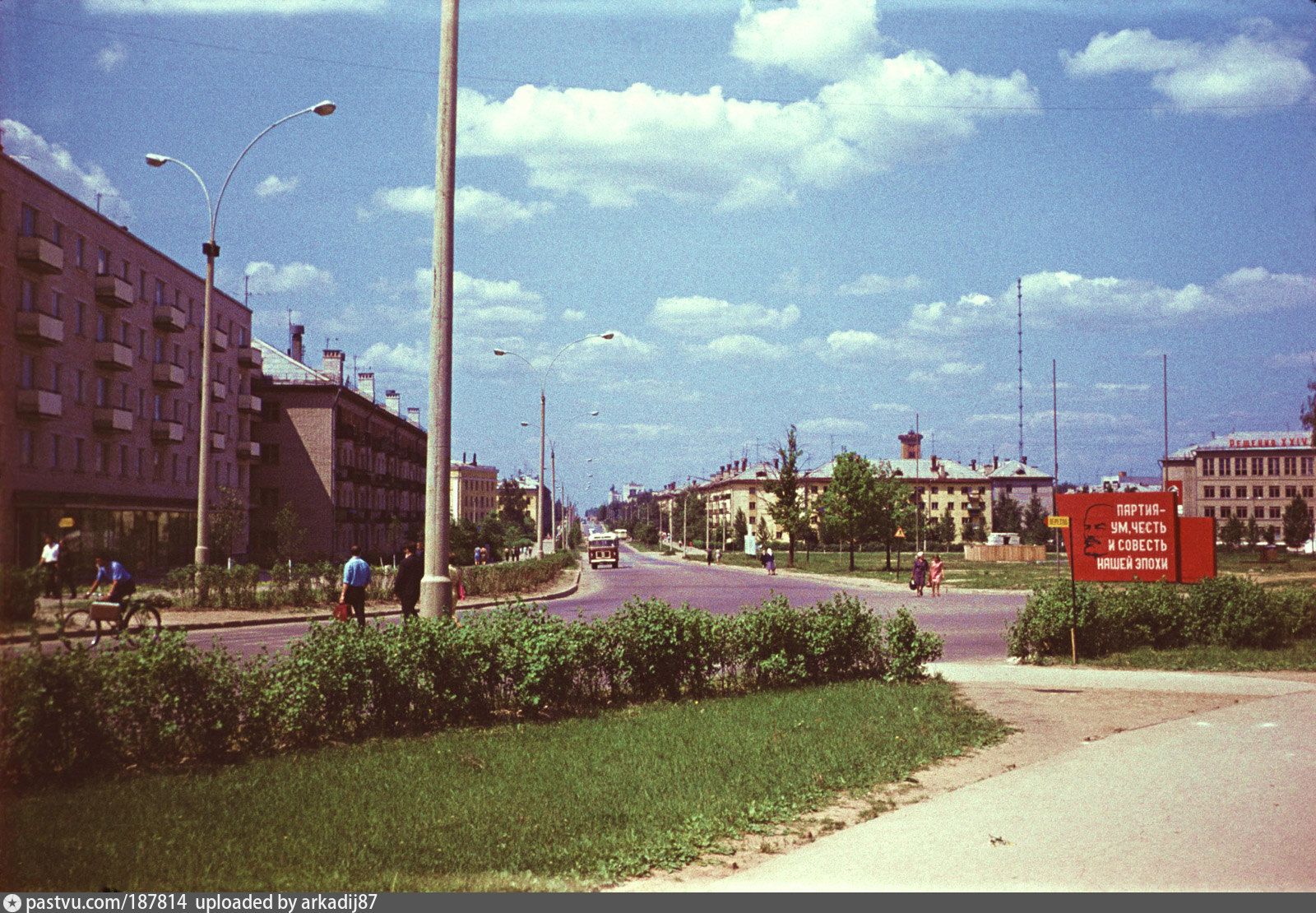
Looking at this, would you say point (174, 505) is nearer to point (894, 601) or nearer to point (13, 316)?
point (13, 316)

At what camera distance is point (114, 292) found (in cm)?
978

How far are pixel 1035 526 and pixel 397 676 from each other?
12593 cm

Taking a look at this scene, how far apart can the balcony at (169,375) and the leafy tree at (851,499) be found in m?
43.5

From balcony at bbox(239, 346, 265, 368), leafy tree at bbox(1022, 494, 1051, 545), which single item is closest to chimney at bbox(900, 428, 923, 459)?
leafy tree at bbox(1022, 494, 1051, 545)

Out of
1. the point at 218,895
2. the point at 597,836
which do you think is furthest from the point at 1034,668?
the point at 218,895

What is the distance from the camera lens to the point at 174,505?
13.0 m

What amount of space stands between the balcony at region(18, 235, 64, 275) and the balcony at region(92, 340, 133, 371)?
6.46 ft

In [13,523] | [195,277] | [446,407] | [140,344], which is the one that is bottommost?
[13,523]

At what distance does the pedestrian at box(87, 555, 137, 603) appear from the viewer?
8.45m

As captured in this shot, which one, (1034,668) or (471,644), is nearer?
(471,644)

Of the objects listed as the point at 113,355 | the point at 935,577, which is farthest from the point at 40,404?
the point at 935,577

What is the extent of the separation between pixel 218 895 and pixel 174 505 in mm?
9575

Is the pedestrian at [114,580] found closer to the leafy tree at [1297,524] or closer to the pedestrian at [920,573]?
the pedestrian at [920,573]

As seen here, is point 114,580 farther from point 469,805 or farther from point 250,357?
point 250,357
